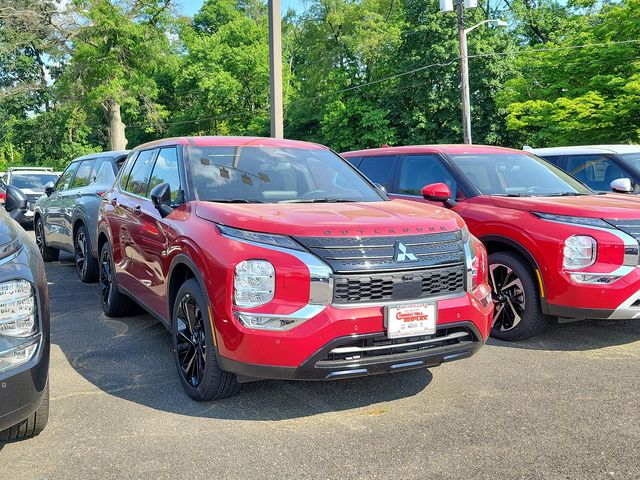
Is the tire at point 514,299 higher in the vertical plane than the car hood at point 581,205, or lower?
lower

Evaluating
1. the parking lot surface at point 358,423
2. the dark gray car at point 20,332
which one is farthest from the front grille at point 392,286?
the dark gray car at point 20,332

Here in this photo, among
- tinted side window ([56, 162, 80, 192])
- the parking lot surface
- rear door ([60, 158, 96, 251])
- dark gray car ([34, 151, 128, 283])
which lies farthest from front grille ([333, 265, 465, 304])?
tinted side window ([56, 162, 80, 192])

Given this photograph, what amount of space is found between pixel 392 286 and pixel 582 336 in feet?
Result: 9.12

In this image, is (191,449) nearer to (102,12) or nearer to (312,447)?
(312,447)

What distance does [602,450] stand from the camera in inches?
125

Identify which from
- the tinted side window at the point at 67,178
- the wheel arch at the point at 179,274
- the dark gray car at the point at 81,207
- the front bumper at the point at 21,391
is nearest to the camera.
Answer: the front bumper at the point at 21,391

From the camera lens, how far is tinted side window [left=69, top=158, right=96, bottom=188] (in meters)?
8.27

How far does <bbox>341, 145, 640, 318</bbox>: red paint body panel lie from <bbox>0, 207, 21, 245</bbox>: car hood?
379cm

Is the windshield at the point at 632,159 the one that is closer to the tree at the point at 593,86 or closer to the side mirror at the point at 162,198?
the side mirror at the point at 162,198

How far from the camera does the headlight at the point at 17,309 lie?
270 centimetres

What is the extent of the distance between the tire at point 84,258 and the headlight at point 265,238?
4737 millimetres

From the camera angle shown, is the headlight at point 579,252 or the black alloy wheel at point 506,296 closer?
the headlight at point 579,252

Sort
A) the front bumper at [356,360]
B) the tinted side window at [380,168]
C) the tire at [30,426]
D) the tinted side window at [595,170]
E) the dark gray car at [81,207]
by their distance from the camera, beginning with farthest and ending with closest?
1. the tinted side window at [595,170]
2. the dark gray car at [81,207]
3. the tinted side window at [380,168]
4. the front bumper at [356,360]
5. the tire at [30,426]

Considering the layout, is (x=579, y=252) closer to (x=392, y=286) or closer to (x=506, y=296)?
(x=506, y=296)
